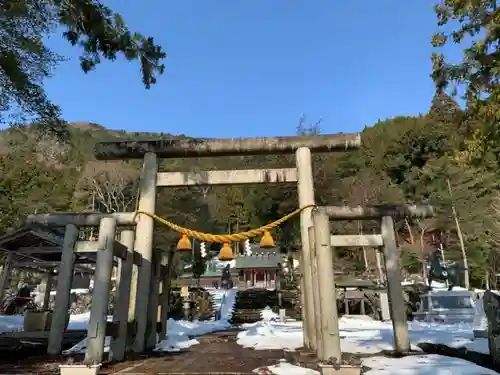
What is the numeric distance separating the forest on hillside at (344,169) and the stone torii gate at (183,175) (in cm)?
98

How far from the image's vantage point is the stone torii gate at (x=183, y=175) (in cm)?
837

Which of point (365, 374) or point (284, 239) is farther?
point (284, 239)

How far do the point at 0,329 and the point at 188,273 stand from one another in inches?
1043

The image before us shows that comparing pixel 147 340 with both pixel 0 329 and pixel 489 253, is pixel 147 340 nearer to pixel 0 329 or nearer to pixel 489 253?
pixel 0 329

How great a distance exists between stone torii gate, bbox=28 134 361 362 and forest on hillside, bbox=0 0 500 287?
984mm

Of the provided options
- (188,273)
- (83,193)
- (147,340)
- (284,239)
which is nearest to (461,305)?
(147,340)

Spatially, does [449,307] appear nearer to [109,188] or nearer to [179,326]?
[179,326]

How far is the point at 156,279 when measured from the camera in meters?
9.12

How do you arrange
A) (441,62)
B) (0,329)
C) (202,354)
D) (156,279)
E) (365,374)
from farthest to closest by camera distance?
(0,329) → (156,279) → (202,354) → (441,62) → (365,374)

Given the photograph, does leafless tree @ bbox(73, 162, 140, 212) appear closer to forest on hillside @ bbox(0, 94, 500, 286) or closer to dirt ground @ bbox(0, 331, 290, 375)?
forest on hillside @ bbox(0, 94, 500, 286)

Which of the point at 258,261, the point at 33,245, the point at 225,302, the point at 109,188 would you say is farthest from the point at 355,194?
the point at 33,245

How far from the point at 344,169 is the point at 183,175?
3858 centimetres

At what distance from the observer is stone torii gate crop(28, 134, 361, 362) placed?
8.37m

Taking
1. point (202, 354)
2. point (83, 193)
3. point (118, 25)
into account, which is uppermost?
point (83, 193)
